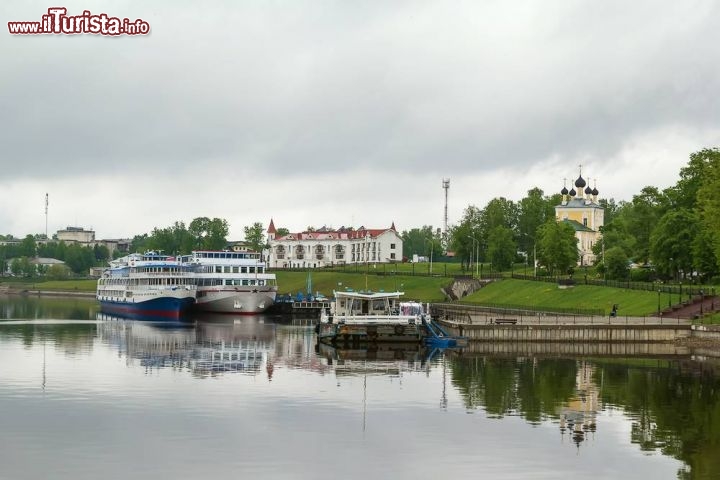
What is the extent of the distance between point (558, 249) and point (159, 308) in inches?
2338

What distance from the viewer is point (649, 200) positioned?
160125mm

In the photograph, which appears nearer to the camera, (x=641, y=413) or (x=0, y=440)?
(x=0, y=440)

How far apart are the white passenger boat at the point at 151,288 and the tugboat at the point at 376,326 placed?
4859 centimetres

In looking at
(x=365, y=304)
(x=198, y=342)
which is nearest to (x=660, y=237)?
(x=365, y=304)

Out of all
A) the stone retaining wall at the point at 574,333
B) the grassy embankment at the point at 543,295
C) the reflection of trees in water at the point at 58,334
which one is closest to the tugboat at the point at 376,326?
the stone retaining wall at the point at 574,333

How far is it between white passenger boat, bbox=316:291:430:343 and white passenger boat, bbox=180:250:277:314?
47340 mm

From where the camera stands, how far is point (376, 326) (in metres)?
93.1

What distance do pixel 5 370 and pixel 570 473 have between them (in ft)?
142

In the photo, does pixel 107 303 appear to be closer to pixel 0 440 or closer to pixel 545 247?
pixel 545 247

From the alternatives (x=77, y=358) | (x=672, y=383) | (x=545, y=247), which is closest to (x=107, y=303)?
(x=545, y=247)

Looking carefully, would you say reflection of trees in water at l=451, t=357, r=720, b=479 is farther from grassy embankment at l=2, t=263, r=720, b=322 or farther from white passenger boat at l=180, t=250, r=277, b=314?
white passenger boat at l=180, t=250, r=277, b=314

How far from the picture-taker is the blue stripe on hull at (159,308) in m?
142

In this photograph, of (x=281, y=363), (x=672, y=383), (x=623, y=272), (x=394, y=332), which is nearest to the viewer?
(x=672, y=383)

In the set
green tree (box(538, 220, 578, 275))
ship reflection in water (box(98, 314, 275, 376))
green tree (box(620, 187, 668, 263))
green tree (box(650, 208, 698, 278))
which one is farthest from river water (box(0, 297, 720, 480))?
green tree (box(538, 220, 578, 275))
